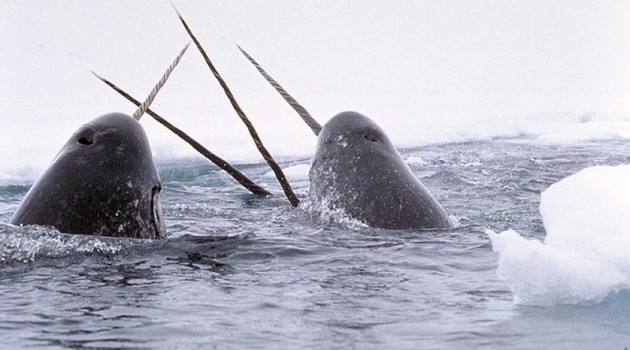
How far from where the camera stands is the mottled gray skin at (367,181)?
566 centimetres

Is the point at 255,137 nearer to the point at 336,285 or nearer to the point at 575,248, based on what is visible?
the point at 336,285

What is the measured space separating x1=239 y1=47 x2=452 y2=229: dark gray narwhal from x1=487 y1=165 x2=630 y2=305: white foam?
4.37 ft

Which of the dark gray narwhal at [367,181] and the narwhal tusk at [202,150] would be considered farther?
the narwhal tusk at [202,150]

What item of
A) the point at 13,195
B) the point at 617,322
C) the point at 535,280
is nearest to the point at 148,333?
the point at 535,280

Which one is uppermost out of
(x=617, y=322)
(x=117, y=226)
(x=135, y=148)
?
(x=135, y=148)

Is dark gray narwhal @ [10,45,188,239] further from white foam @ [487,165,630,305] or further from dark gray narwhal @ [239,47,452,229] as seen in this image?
white foam @ [487,165,630,305]

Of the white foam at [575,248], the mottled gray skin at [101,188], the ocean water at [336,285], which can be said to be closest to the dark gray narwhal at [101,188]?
the mottled gray skin at [101,188]

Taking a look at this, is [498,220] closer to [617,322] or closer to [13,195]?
[617,322]

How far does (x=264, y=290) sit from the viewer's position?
12.8 feet

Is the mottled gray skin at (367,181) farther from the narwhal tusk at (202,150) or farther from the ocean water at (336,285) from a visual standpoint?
the narwhal tusk at (202,150)

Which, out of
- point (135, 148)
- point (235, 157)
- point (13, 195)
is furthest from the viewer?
point (235, 157)

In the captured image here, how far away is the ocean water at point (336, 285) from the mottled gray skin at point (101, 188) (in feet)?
0.69

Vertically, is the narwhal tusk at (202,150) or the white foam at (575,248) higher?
the narwhal tusk at (202,150)

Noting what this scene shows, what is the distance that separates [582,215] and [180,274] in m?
2.10
